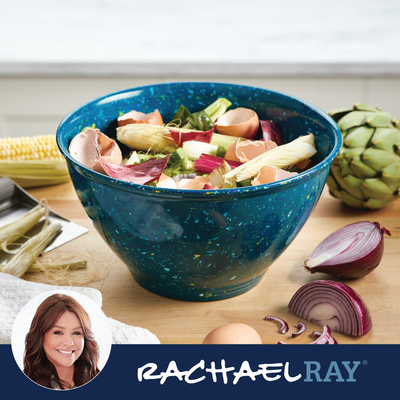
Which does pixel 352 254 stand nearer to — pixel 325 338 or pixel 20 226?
pixel 325 338

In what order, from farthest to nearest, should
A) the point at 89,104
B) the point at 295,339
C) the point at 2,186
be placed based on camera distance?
the point at 2,186 → the point at 89,104 → the point at 295,339

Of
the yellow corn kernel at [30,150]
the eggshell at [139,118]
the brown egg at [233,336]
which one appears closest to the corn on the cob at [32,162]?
the yellow corn kernel at [30,150]

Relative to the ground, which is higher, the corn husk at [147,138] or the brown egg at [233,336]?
the corn husk at [147,138]

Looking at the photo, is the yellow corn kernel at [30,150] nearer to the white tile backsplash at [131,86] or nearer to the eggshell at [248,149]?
the eggshell at [248,149]

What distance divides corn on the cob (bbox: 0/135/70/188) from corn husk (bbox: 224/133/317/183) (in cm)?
50

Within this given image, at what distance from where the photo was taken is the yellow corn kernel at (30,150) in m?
1.11

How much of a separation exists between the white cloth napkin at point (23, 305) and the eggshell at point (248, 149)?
0.30 metres
